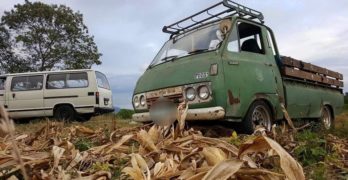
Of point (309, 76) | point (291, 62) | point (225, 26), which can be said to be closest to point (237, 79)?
point (225, 26)

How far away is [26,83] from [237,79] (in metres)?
10.9

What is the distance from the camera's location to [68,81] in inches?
555

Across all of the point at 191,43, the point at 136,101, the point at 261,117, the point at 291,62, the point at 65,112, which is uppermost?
the point at 191,43

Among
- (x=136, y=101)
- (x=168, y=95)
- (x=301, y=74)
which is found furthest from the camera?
(x=301, y=74)

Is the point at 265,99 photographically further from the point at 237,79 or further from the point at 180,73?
the point at 180,73

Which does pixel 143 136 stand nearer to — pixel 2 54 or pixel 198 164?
pixel 198 164

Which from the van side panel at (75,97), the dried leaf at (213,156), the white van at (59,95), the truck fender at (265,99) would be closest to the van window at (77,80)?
the white van at (59,95)

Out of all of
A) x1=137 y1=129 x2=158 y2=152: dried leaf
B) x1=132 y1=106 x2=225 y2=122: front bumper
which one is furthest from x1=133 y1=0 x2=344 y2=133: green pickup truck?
x1=137 y1=129 x2=158 y2=152: dried leaf

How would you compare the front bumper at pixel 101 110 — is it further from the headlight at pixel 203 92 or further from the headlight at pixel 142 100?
the headlight at pixel 203 92

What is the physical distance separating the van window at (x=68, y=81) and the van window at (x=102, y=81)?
1.46 feet

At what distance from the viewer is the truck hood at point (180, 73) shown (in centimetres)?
524

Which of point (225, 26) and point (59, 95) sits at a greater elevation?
point (225, 26)

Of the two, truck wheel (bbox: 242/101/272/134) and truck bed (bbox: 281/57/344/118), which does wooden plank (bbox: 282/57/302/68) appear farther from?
truck wheel (bbox: 242/101/272/134)

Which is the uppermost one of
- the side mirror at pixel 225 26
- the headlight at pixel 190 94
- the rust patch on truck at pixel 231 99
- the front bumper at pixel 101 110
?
the side mirror at pixel 225 26
